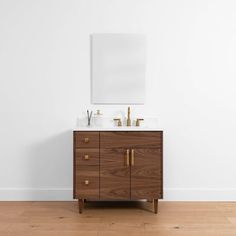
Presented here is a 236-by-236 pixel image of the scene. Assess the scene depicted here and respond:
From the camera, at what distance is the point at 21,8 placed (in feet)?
12.9

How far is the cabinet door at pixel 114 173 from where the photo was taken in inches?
137

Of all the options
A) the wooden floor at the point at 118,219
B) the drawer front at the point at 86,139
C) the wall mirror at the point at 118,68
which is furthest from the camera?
the wall mirror at the point at 118,68

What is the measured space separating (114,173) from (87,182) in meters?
0.25

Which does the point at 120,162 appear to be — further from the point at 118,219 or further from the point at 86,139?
the point at 118,219

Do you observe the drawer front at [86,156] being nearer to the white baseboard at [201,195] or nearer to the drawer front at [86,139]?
the drawer front at [86,139]

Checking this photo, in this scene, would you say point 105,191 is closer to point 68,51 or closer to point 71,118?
point 71,118

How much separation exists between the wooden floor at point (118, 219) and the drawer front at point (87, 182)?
0.57 feet

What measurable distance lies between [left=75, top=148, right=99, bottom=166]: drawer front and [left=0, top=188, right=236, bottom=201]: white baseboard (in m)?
0.63

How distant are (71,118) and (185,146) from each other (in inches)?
46.4

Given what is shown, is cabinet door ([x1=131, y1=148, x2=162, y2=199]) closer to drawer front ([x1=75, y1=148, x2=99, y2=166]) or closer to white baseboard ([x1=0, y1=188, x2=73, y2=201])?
drawer front ([x1=75, y1=148, x2=99, y2=166])

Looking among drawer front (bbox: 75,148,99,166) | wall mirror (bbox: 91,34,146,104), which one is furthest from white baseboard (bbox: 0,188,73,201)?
wall mirror (bbox: 91,34,146,104)

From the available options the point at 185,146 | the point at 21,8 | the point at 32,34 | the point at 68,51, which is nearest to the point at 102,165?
the point at 185,146

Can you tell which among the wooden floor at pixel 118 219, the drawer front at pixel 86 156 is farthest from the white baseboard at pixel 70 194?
the drawer front at pixel 86 156

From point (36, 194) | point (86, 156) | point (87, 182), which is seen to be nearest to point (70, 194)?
point (36, 194)
